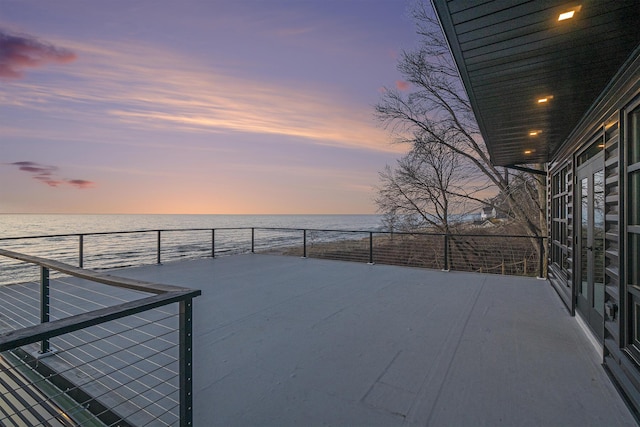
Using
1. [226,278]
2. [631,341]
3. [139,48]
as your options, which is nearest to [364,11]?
[139,48]

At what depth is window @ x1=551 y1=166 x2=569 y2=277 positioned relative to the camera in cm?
410

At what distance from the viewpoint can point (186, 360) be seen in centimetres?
126

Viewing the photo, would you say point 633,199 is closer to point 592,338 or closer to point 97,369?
point 592,338

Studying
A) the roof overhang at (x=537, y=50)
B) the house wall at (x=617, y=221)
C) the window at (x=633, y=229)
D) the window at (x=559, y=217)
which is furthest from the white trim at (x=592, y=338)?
the roof overhang at (x=537, y=50)

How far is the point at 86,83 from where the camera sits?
20.2ft

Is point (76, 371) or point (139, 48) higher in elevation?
point (139, 48)

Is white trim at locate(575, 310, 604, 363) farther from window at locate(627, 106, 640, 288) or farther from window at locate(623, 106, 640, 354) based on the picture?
window at locate(627, 106, 640, 288)

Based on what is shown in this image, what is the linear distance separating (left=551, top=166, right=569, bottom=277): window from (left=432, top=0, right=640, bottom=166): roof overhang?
5.06ft

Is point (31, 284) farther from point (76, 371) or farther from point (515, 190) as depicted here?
point (515, 190)

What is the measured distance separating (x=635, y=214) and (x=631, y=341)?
0.78 metres

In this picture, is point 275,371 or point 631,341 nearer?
point 631,341

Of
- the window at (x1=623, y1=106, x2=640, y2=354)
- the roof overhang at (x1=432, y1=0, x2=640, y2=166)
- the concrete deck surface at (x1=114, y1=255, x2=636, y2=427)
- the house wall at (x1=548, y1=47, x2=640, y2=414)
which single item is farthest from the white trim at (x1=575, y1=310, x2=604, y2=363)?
the roof overhang at (x1=432, y1=0, x2=640, y2=166)

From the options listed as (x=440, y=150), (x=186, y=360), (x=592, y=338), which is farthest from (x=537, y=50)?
(x=440, y=150)

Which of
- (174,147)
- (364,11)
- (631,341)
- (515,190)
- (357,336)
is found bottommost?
(357,336)
